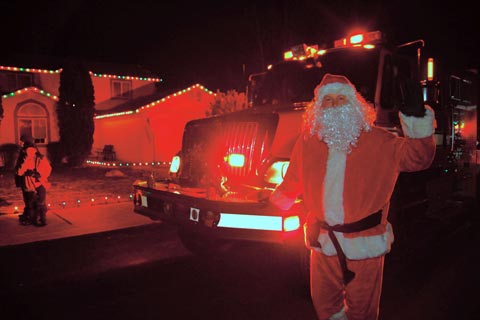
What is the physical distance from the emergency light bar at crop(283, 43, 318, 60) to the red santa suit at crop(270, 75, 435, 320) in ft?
9.78

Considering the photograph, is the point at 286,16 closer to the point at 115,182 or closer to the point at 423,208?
the point at 115,182

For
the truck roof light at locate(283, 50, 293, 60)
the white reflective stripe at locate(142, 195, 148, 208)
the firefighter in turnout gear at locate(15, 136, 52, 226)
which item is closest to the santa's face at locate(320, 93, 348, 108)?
the white reflective stripe at locate(142, 195, 148, 208)

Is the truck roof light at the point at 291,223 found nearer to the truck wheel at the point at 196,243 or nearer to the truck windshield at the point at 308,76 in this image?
the truck windshield at the point at 308,76

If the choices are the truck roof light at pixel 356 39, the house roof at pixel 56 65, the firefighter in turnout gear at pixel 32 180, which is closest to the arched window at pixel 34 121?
the house roof at pixel 56 65

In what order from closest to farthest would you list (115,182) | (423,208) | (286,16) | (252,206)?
(252,206)
(423,208)
(115,182)
(286,16)

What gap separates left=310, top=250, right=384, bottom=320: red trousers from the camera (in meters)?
2.31

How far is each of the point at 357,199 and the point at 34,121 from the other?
22.3 m

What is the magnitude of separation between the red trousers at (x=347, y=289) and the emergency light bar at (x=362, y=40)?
315 centimetres

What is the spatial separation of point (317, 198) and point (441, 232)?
4.62 metres

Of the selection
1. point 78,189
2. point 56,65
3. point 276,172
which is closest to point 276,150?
point 276,172

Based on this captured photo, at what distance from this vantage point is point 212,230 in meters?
3.84

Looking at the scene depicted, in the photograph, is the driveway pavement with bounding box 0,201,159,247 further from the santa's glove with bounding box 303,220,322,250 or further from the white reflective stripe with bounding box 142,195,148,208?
the santa's glove with bounding box 303,220,322,250

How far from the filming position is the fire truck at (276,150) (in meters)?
3.75

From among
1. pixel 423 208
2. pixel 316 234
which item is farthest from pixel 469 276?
pixel 316 234
